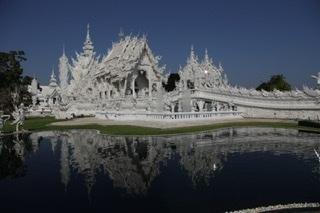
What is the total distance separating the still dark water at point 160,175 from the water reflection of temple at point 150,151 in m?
0.03

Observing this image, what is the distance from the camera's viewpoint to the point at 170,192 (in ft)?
27.6

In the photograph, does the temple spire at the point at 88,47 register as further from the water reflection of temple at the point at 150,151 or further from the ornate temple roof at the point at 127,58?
the water reflection of temple at the point at 150,151

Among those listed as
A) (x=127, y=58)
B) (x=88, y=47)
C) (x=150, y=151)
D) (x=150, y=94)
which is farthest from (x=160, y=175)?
(x=88, y=47)

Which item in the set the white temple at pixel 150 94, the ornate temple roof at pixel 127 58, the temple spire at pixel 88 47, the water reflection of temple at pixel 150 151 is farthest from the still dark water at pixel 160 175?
the temple spire at pixel 88 47

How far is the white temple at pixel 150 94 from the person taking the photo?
28.0 metres

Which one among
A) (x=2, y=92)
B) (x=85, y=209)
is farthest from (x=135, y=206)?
(x=2, y=92)

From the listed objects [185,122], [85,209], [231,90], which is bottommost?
[85,209]

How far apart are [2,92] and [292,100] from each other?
32.8 m

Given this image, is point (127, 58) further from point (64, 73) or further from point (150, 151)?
point (150, 151)

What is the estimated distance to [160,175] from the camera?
401 inches

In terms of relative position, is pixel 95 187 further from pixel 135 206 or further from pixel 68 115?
pixel 68 115

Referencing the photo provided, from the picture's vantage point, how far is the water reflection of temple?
33.7ft

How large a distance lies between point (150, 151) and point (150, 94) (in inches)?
1031

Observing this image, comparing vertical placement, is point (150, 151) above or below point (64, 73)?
below
